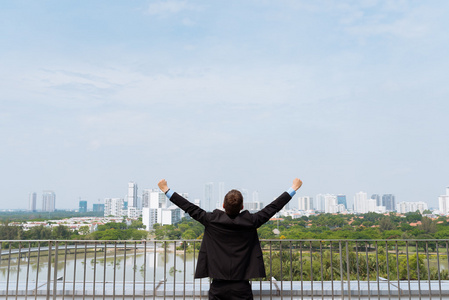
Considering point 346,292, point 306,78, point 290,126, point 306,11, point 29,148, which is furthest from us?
point 29,148

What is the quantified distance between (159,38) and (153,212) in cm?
4598

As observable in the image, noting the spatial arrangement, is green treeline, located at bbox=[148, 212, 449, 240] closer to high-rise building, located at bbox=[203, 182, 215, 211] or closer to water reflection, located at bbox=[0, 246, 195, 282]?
water reflection, located at bbox=[0, 246, 195, 282]

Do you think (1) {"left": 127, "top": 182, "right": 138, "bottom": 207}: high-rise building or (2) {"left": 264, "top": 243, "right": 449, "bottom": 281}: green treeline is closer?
(2) {"left": 264, "top": 243, "right": 449, "bottom": 281}: green treeline

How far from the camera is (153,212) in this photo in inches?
3932

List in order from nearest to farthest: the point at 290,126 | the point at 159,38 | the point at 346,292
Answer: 1. the point at 346,292
2. the point at 159,38
3. the point at 290,126

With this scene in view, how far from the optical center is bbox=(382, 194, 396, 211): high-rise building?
14450 cm

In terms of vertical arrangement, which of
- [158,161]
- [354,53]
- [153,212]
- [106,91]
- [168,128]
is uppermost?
[354,53]

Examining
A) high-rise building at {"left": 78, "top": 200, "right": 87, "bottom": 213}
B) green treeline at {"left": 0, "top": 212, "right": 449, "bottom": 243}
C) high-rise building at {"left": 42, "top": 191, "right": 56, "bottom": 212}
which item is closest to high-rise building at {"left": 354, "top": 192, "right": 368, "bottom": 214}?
green treeline at {"left": 0, "top": 212, "right": 449, "bottom": 243}

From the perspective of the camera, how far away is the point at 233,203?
256 centimetres

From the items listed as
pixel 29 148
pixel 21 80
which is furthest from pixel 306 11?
pixel 29 148

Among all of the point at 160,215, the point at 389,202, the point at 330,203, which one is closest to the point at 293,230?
the point at 160,215

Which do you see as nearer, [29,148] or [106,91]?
[106,91]

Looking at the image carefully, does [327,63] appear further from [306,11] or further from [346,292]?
[346,292]

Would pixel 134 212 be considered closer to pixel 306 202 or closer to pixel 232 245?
pixel 306 202
